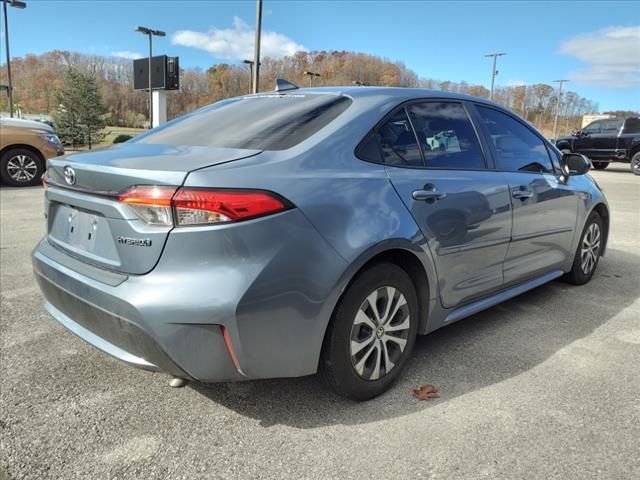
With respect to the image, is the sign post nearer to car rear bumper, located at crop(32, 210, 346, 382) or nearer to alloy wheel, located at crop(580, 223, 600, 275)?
alloy wheel, located at crop(580, 223, 600, 275)

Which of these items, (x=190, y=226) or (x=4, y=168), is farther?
(x=4, y=168)

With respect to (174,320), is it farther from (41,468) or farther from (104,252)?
(41,468)

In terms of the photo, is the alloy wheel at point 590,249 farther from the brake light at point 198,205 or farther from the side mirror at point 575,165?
the brake light at point 198,205

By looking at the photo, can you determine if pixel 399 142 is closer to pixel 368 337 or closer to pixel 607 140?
pixel 368 337

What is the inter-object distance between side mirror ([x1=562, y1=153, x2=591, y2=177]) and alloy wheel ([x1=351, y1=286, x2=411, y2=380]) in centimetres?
224

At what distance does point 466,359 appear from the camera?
3.00 meters

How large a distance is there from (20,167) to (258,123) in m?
9.22

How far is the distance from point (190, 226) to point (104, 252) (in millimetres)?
494

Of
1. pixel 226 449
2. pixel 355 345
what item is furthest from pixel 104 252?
pixel 355 345

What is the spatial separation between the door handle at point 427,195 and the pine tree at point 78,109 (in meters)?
39.1

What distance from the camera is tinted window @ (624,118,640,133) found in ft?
→ 59.4

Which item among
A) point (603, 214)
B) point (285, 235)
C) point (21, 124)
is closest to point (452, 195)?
point (285, 235)

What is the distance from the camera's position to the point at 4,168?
977cm

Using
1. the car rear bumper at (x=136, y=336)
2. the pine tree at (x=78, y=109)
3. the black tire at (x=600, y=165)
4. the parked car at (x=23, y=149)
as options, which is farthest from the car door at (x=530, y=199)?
the pine tree at (x=78, y=109)
